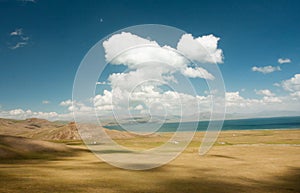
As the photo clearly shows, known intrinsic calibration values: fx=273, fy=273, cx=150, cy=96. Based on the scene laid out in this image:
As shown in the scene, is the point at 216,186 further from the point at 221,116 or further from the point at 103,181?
the point at 221,116

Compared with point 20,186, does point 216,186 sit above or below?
below

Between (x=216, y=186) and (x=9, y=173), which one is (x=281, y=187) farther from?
(x=9, y=173)

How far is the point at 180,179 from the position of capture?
4044cm

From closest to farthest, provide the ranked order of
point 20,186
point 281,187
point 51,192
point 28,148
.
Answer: point 51,192 < point 20,186 < point 281,187 < point 28,148

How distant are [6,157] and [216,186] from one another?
50177mm

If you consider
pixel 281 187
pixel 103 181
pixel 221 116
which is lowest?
pixel 281 187

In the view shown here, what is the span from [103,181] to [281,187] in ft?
79.9

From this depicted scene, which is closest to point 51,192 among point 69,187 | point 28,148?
point 69,187

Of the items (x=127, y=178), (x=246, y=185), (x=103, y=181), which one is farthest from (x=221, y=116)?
(x=103, y=181)

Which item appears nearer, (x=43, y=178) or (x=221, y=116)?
(x=43, y=178)

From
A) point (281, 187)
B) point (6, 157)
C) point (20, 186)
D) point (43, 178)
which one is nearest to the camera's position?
point (20, 186)

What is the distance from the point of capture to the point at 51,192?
26922 millimetres

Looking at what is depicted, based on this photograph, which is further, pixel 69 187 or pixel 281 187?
pixel 281 187

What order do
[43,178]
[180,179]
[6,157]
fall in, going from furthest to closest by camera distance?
1. [6,157]
2. [180,179]
3. [43,178]
